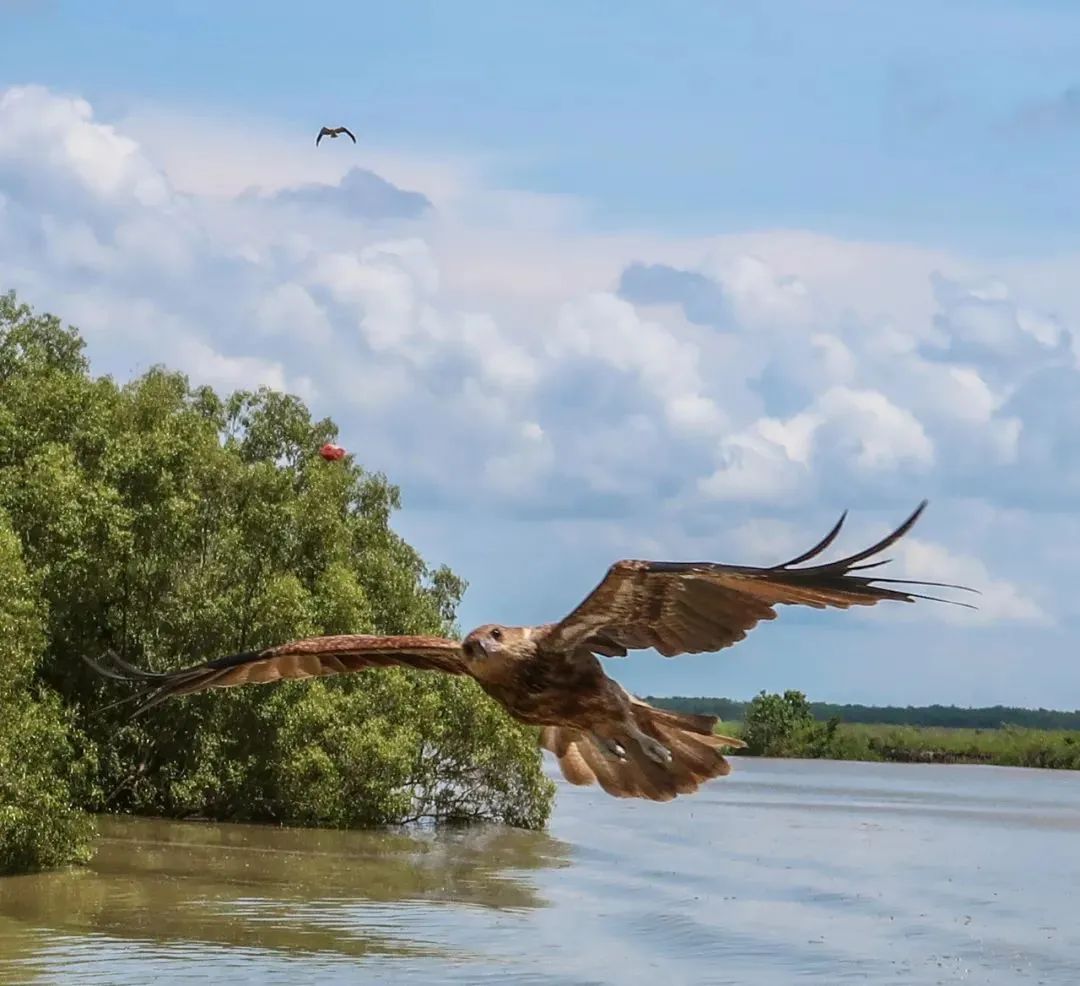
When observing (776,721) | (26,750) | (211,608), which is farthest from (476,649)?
(776,721)

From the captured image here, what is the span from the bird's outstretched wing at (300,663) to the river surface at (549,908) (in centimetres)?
1138

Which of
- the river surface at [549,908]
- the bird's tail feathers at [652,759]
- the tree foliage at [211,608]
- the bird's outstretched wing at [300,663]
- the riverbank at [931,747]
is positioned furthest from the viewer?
the riverbank at [931,747]

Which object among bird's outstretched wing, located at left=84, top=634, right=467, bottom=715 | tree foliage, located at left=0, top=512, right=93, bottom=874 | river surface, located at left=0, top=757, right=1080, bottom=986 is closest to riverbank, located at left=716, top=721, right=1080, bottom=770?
river surface, located at left=0, top=757, right=1080, bottom=986

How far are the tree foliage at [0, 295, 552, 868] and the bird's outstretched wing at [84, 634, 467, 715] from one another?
1738cm

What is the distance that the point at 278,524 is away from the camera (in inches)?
1347

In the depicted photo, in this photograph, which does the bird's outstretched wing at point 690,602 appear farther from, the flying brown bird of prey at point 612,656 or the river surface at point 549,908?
the river surface at point 549,908

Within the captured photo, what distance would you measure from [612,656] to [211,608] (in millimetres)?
22420

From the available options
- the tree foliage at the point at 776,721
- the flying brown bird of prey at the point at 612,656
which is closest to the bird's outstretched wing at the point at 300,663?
the flying brown bird of prey at the point at 612,656

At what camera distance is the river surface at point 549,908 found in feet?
81.8

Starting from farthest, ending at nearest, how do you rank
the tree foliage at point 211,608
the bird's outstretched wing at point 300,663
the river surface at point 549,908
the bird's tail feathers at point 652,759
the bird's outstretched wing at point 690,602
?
the tree foliage at point 211,608, the river surface at point 549,908, the bird's outstretched wing at point 300,663, the bird's tail feathers at point 652,759, the bird's outstretched wing at point 690,602

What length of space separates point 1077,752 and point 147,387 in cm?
5349

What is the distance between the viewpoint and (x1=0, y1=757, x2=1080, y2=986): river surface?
24922 mm

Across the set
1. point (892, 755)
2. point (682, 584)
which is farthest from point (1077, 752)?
point (682, 584)

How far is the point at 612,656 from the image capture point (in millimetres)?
10539
